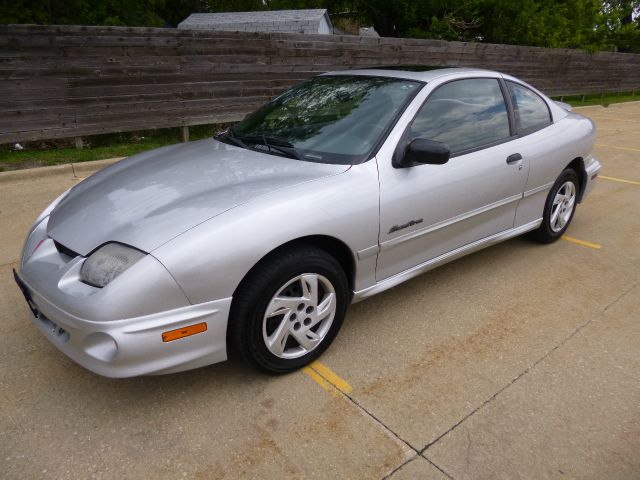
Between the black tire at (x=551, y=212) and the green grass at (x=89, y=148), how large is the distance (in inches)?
213

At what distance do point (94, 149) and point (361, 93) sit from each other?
5281 millimetres

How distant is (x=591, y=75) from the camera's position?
1766 centimetres

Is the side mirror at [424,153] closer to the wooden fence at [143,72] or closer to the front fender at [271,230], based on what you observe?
the front fender at [271,230]

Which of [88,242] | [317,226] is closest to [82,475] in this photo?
A: [88,242]

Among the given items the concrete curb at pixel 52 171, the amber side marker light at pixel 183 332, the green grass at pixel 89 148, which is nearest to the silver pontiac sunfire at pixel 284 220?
the amber side marker light at pixel 183 332

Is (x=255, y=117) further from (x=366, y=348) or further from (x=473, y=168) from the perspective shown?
(x=366, y=348)

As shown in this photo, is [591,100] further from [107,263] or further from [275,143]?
[107,263]

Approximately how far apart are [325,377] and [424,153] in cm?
134

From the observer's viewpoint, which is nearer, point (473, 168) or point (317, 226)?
point (317, 226)

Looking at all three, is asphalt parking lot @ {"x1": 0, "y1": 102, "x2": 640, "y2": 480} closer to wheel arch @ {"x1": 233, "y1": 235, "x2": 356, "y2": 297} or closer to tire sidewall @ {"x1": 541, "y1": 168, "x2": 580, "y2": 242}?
wheel arch @ {"x1": 233, "y1": 235, "x2": 356, "y2": 297}

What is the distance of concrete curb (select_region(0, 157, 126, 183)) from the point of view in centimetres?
580

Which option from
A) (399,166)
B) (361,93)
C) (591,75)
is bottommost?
(591,75)

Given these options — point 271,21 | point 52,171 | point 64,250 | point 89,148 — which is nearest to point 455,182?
point 64,250

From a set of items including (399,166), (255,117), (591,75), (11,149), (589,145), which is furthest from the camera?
(591,75)
